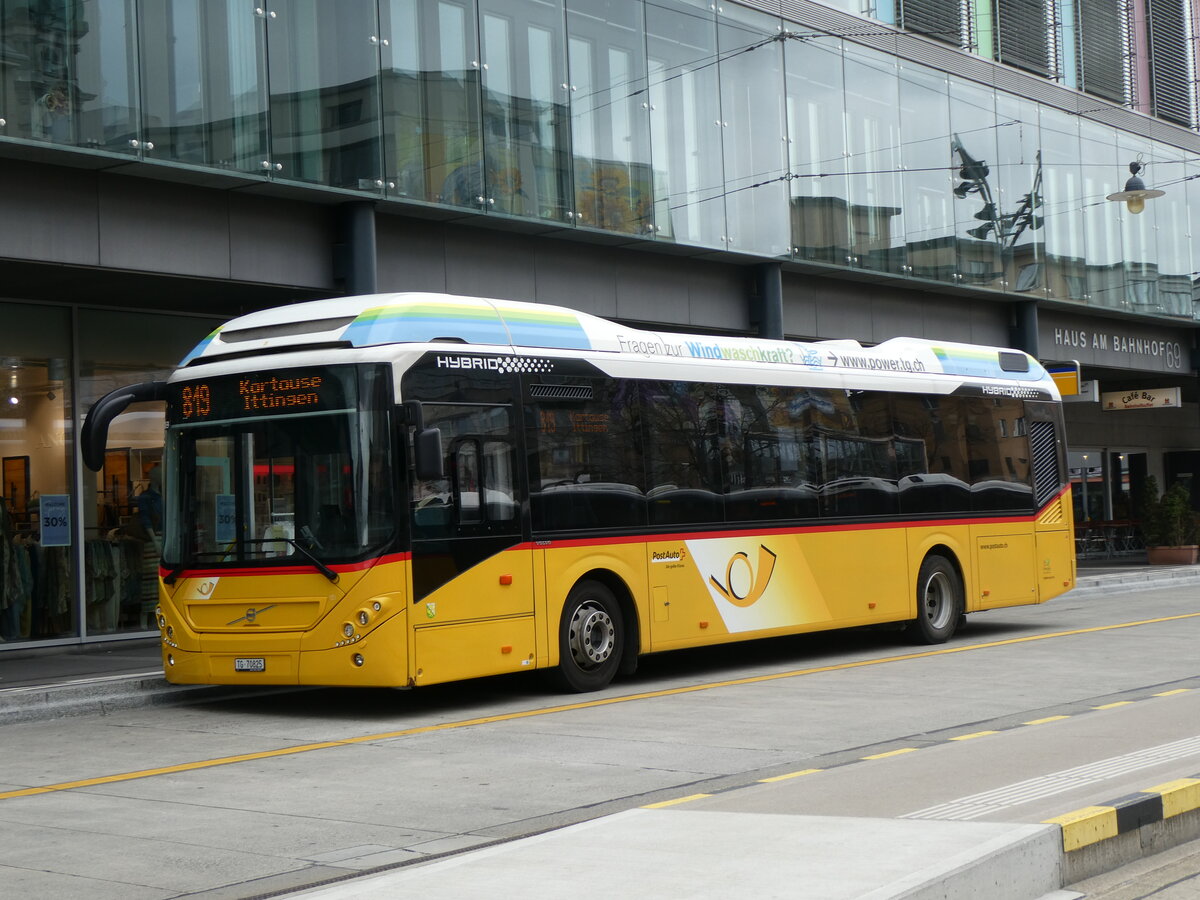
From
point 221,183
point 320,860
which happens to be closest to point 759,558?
point 221,183

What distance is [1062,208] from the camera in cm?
2966

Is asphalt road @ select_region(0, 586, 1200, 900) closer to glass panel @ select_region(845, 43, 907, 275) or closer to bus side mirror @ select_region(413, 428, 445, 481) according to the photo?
Result: bus side mirror @ select_region(413, 428, 445, 481)

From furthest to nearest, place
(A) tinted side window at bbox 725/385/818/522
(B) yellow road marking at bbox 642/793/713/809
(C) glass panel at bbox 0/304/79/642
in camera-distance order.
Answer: (C) glass panel at bbox 0/304/79/642 < (A) tinted side window at bbox 725/385/818/522 < (B) yellow road marking at bbox 642/793/713/809

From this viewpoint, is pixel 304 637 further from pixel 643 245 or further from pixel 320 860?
pixel 643 245

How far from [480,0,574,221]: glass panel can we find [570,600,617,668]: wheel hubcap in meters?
6.74

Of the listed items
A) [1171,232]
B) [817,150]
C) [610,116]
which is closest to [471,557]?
[610,116]

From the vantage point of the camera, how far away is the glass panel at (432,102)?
17.1m

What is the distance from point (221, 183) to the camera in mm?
15781

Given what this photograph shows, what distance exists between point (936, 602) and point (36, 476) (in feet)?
35.4

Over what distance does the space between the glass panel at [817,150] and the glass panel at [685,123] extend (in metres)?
1.85

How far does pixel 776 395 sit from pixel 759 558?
172cm


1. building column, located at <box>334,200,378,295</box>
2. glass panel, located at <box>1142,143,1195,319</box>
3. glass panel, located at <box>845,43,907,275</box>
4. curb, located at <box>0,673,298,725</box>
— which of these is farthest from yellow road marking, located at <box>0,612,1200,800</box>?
glass panel, located at <box>1142,143,1195,319</box>

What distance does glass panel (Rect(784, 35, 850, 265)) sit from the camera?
911 inches

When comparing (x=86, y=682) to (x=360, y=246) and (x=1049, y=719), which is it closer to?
(x=360, y=246)
